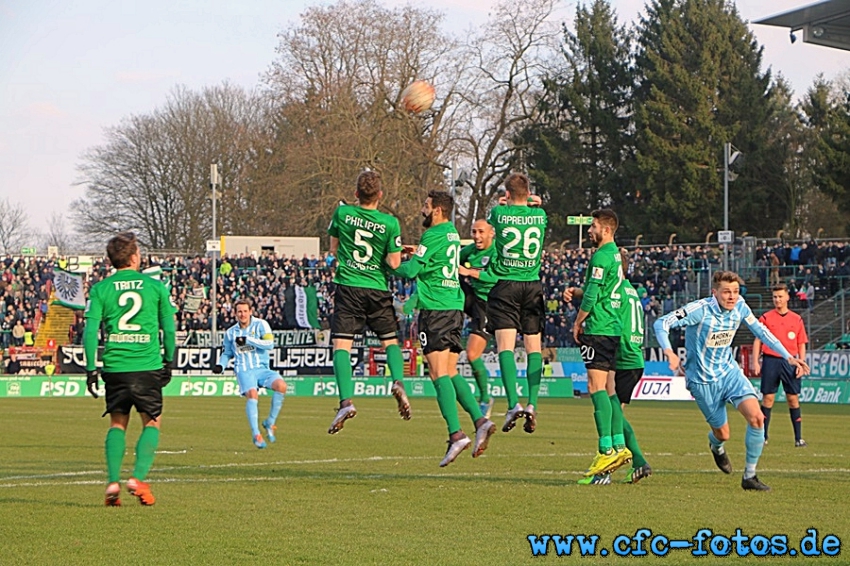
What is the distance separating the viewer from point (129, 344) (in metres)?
10.4

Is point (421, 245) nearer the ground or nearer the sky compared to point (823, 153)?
nearer the ground

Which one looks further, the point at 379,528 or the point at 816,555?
the point at 379,528

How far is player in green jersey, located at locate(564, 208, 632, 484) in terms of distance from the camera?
1196 centimetres

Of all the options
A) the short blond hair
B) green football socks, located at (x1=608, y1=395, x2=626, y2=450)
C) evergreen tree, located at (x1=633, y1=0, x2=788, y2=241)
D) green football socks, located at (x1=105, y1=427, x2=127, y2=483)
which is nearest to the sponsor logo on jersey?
the short blond hair

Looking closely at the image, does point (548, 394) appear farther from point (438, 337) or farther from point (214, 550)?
point (214, 550)

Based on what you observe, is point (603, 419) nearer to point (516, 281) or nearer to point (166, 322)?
point (516, 281)

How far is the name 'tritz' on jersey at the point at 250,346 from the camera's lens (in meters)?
18.2

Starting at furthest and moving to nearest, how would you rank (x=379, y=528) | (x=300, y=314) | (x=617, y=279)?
(x=300, y=314) → (x=617, y=279) → (x=379, y=528)

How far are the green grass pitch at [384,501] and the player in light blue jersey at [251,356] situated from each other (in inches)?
23.1

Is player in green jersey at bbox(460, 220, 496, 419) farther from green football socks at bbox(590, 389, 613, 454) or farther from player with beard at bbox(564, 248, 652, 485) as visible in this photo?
green football socks at bbox(590, 389, 613, 454)

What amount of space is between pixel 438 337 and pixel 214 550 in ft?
15.4

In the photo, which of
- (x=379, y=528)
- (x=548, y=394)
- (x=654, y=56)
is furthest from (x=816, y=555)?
(x=654, y=56)

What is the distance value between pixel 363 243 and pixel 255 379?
7076mm

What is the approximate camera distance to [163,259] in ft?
174
